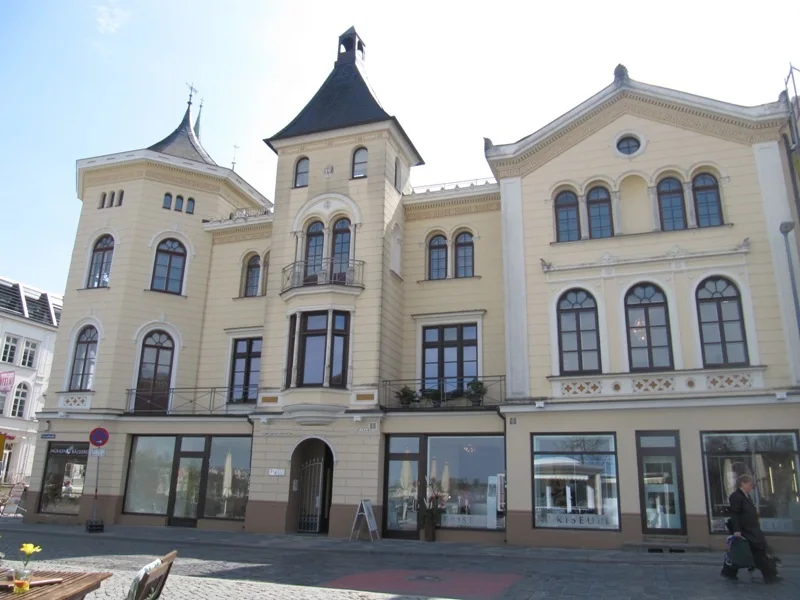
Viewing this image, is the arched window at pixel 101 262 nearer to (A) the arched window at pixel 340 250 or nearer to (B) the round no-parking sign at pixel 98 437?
(B) the round no-parking sign at pixel 98 437

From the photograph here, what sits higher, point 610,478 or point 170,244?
point 170,244

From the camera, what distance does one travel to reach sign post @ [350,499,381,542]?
19.1 metres

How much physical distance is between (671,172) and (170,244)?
18.4 m

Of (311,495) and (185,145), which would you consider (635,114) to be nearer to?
(311,495)

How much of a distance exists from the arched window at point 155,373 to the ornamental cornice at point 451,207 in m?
10.4

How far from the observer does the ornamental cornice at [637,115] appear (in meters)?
19.0

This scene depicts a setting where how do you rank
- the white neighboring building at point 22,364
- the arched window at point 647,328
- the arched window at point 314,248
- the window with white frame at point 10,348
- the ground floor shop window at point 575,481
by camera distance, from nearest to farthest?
the ground floor shop window at point 575,481 < the arched window at point 647,328 < the arched window at point 314,248 < the white neighboring building at point 22,364 < the window with white frame at point 10,348

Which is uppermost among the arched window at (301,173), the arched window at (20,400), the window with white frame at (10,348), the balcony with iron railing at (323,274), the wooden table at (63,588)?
the arched window at (301,173)

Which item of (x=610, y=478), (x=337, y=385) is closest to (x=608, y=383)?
(x=610, y=478)

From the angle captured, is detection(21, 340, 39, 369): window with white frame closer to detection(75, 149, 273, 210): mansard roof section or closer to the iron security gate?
detection(75, 149, 273, 210): mansard roof section

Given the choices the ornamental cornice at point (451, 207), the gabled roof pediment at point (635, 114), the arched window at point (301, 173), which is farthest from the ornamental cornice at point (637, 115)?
the arched window at point (301, 173)

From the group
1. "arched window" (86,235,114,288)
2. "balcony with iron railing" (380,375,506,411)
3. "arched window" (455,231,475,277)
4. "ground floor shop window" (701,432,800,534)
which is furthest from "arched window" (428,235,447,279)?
"arched window" (86,235,114,288)

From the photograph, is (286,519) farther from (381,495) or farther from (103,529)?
(103,529)

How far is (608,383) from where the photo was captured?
18.4 m
